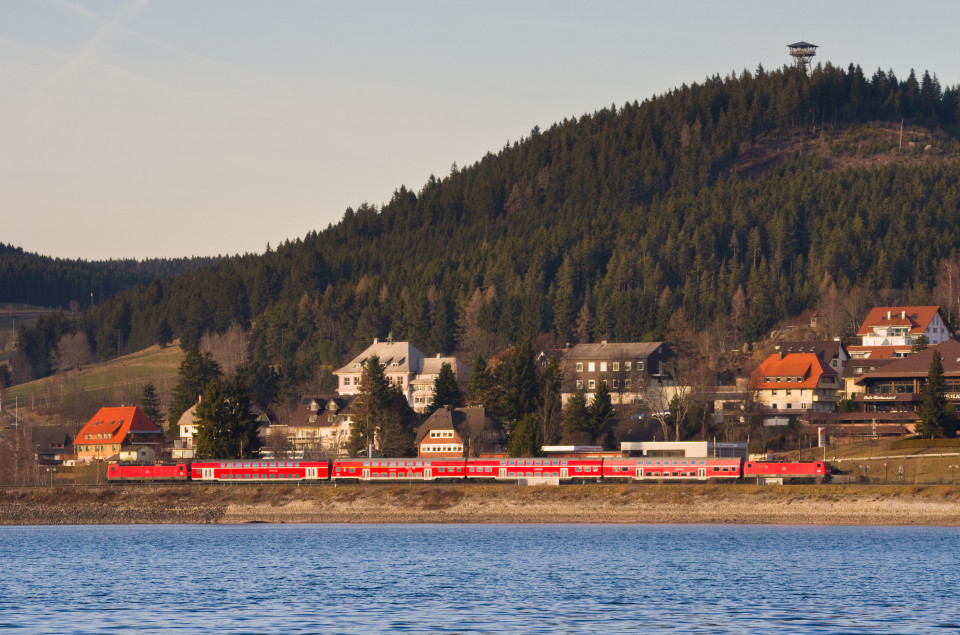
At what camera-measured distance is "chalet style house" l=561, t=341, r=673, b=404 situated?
168000 millimetres

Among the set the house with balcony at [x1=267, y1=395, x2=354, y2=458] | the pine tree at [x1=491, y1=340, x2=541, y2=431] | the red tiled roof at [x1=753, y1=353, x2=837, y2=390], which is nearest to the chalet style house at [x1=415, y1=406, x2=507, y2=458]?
the pine tree at [x1=491, y1=340, x2=541, y2=431]

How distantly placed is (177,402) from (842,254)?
93824 mm

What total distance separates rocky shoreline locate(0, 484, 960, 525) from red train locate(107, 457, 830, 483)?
401cm

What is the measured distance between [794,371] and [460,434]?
36955mm

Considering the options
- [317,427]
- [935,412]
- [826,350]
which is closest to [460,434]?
[317,427]

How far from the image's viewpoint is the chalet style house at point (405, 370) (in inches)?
7013

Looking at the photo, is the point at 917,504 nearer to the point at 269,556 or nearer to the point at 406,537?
the point at 406,537

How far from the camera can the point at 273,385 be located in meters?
191

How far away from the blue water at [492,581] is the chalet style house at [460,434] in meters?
37.0

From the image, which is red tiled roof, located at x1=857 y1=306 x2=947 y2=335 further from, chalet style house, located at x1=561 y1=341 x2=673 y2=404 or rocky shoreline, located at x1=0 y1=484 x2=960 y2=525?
rocky shoreline, located at x1=0 y1=484 x2=960 y2=525

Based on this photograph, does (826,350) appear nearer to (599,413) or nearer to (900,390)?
(900,390)

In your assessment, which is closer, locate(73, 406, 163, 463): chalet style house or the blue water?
the blue water

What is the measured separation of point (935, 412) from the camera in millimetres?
116188

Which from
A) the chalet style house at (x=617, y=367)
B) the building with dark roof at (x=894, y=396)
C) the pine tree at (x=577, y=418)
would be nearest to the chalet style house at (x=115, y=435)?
the chalet style house at (x=617, y=367)
